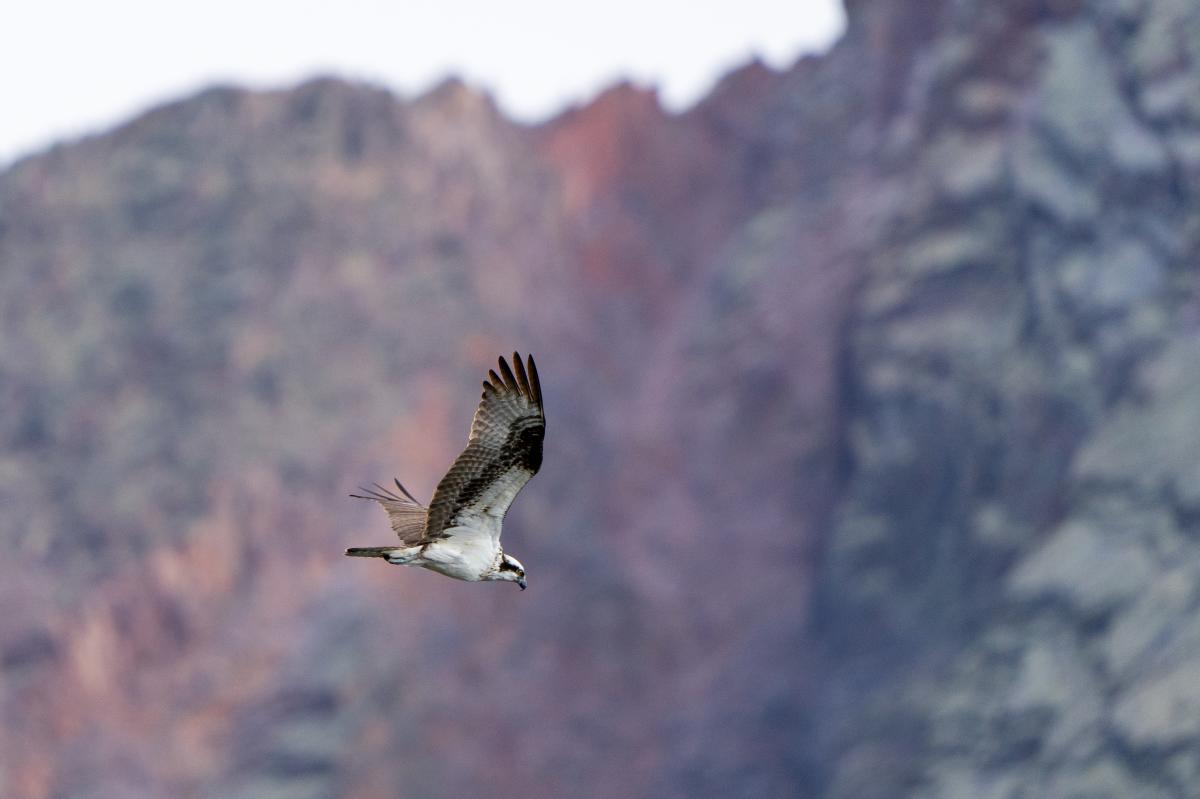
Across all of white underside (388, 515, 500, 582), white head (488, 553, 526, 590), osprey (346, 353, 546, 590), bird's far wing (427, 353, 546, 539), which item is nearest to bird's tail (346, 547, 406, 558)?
osprey (346, 353, 546, 590)

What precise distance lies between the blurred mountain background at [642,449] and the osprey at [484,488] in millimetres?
52806

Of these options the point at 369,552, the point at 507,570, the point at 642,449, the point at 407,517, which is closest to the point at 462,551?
the point at 507,570

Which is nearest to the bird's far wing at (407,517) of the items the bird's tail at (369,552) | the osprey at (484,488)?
the osprey at (484,488)

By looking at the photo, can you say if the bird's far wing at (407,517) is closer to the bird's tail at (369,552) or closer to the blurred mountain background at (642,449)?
the bird's tail at (369,552)

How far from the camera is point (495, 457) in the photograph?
21312 millimetres

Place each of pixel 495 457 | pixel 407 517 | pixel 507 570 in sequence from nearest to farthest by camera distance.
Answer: pixel 495 457
pixel 507 570
pixel 407 517

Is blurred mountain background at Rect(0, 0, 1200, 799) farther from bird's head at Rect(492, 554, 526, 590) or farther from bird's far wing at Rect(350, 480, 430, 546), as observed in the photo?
bird's far wing at Rect(350, 480, 430, 546)

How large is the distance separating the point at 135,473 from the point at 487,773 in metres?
23.4

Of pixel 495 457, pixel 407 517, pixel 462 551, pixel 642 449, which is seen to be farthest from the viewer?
pixel 642 449

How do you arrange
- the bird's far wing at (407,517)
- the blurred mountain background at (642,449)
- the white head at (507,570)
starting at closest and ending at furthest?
the white head at (507,570)
the bird's far wing at (407,517)
the blurred mountain background at (642,449)

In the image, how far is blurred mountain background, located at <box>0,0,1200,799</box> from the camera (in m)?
81.6

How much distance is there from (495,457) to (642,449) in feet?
275

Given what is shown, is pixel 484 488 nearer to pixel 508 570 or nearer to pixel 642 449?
pixel 508 570

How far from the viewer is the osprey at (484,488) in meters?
21.1
